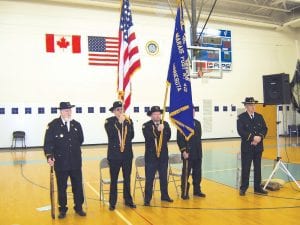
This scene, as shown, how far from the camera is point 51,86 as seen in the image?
16469mm

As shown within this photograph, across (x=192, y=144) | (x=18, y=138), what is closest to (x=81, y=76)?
(x=18, y=138)

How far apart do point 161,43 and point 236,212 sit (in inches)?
553

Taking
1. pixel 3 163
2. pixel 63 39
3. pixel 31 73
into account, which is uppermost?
pixel 63 39

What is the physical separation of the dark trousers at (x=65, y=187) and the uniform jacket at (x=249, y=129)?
10.7 feet

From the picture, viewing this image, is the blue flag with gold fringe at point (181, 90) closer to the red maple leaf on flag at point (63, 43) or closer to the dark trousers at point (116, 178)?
the dark trousers at point (116, 178)

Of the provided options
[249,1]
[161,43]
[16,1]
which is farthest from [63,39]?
[249,1]

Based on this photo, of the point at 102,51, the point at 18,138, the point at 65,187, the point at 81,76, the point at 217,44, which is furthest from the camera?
the point at 217,44

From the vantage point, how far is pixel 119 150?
6070 millimetres

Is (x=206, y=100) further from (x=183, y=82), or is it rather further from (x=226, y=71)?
(x=183, y=82)

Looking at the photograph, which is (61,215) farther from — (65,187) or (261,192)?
(261,192)

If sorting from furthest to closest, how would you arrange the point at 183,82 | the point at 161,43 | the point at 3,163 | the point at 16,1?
the point at 161,43, the point at 16,1, the point at 3,163, the point at 183,82

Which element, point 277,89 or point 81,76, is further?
point 81,76

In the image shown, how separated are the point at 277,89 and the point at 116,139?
3.52 m

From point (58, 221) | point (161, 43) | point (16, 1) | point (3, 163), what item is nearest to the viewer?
point (58, 221)
